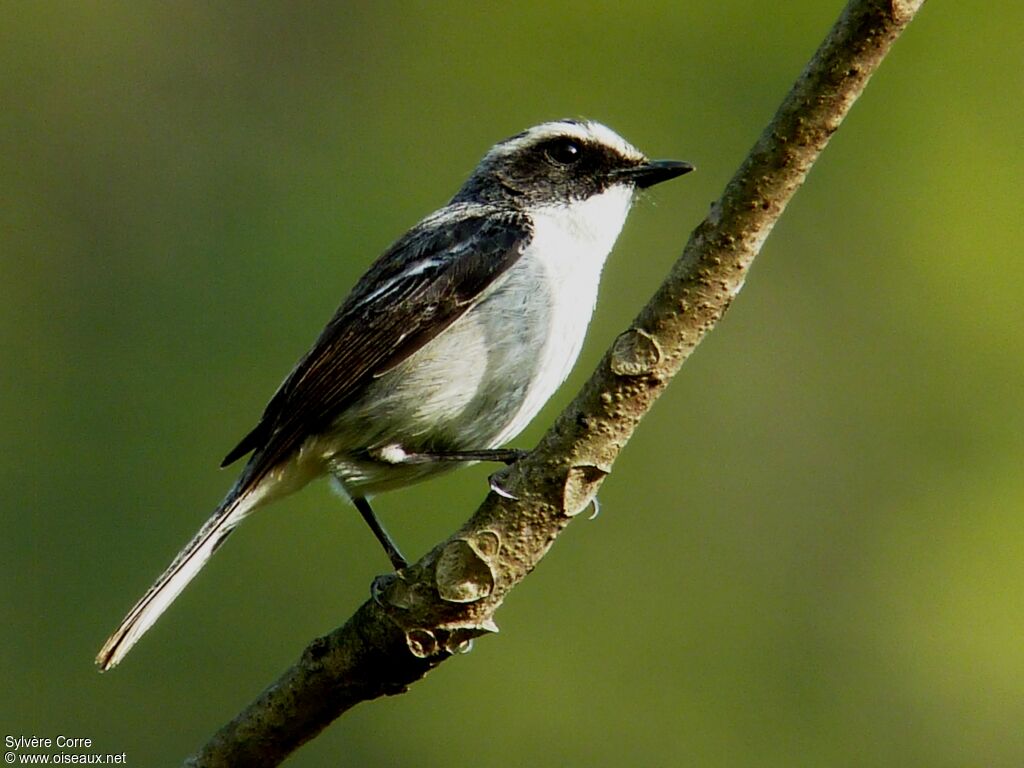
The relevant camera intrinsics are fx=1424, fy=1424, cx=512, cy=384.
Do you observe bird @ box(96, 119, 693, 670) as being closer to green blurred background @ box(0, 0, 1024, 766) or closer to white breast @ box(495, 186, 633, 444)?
white breast @ box(495, 186, 633, 444)

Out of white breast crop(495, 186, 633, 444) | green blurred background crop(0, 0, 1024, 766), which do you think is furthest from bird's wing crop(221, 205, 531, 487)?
green blurred background crop(0, 0, 1024, 766)

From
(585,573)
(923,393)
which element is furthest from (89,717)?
(923,393)

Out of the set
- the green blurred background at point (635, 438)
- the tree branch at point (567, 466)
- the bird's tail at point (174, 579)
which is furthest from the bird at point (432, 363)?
the green blurred background at point (635, 438)

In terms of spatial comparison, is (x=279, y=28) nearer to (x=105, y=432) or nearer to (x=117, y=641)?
(x=105, y=432)

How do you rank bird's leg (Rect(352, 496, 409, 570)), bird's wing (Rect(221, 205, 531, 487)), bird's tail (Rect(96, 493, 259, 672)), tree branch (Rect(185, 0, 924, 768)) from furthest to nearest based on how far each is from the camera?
bird's leg (Rect(352, 496, 409, 570))
bird's wing (Rect(221, 205, 531, 487))
bird's tail (Rect(96, 493, 259, 672))
tree branch (Rect(185, 0, 924, 768))

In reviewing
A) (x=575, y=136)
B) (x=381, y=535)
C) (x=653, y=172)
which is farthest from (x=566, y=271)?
(x=381, y=535)

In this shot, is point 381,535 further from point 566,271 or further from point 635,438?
point 635,438
